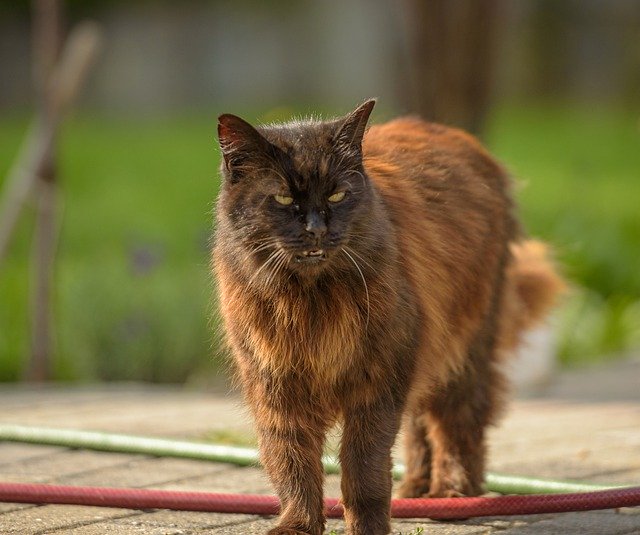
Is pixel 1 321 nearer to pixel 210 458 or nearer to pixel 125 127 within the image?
pixel 210 458

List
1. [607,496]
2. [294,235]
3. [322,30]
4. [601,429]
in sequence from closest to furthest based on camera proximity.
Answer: [294,235] < [607,496] < [601,429] < [322,30]

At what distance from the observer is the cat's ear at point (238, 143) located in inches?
124

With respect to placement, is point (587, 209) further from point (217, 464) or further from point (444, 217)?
point (444, 217)

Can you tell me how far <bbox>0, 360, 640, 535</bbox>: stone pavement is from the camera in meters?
3.37

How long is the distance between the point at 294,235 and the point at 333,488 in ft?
4.15

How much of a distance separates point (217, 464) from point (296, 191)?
1496 millimetres

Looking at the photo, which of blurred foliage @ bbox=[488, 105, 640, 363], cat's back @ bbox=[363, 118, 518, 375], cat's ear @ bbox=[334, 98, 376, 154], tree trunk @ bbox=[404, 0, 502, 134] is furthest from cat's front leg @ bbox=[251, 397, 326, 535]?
tree trunk @ bbox=[404, 0, 502, 134]

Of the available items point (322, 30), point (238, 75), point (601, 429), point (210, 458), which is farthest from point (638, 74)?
point (210, 458)

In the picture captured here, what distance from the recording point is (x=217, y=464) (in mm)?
4238

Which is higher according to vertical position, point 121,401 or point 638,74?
point 638,74

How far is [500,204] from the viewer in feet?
13.2

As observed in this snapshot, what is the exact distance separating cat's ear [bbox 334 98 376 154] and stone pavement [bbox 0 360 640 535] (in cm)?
97

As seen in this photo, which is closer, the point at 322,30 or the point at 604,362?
the point at 604,362

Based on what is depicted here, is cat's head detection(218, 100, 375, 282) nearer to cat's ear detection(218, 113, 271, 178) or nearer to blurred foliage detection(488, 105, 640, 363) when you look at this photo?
cat's ear detection(218, 113, 271, 178)
